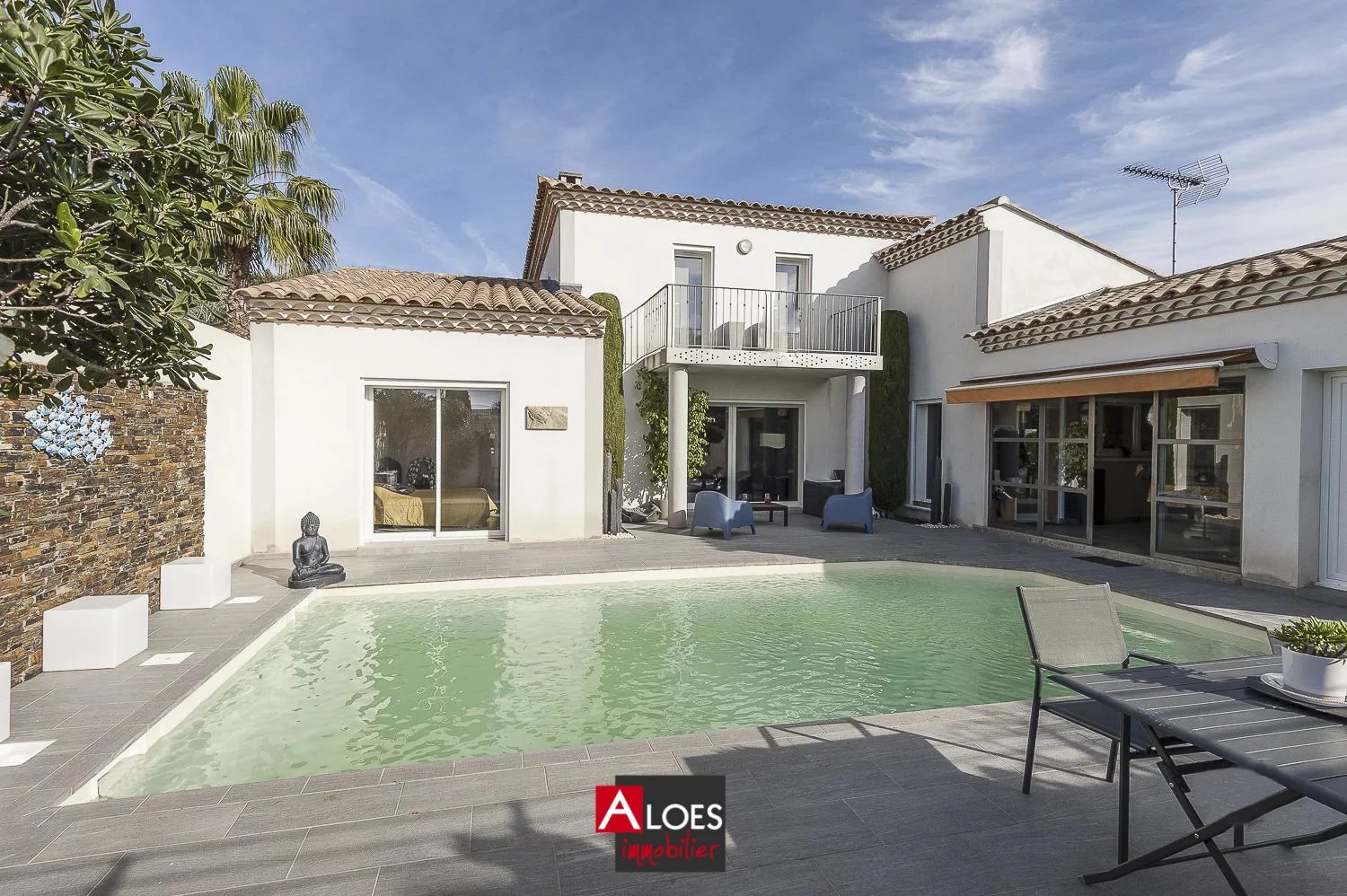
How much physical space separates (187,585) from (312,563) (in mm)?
1406

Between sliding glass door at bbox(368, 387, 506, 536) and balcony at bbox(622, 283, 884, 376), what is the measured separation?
4043 millimetres

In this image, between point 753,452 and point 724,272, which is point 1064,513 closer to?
point 753,452

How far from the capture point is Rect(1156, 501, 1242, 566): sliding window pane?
907 centimetres

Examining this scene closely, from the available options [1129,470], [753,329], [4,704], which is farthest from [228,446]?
[1129,470]

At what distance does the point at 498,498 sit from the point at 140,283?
9.47 m

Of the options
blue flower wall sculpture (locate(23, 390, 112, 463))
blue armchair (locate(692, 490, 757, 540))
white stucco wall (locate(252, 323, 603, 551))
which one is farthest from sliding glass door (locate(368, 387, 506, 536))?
blue flower wall sculpture (locate(23, 390, 112, 463))

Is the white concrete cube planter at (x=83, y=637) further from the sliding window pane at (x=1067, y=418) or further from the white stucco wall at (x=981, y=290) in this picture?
the white stucco wall at (x=981, y=290)

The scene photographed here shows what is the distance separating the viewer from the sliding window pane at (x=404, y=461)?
1112cm

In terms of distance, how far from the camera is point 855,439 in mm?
14234

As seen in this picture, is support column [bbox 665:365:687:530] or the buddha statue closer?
the buddha statue

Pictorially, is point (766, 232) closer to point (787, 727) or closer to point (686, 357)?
point (686, 357)

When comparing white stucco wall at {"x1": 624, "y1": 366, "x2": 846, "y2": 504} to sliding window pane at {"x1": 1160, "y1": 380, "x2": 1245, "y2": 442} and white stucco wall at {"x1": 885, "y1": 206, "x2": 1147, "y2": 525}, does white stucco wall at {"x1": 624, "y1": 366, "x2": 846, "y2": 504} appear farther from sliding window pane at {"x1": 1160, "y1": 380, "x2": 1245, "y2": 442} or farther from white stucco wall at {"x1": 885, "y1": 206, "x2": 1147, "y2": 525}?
sliding window pane at {"x1": 1160, "y1": 380, "x2": 1245, "y2": 442}

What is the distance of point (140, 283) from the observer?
2336mm

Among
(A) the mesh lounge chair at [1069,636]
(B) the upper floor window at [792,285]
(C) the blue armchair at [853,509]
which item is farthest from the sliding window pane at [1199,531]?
(B) the upper floor window at [792,285]
